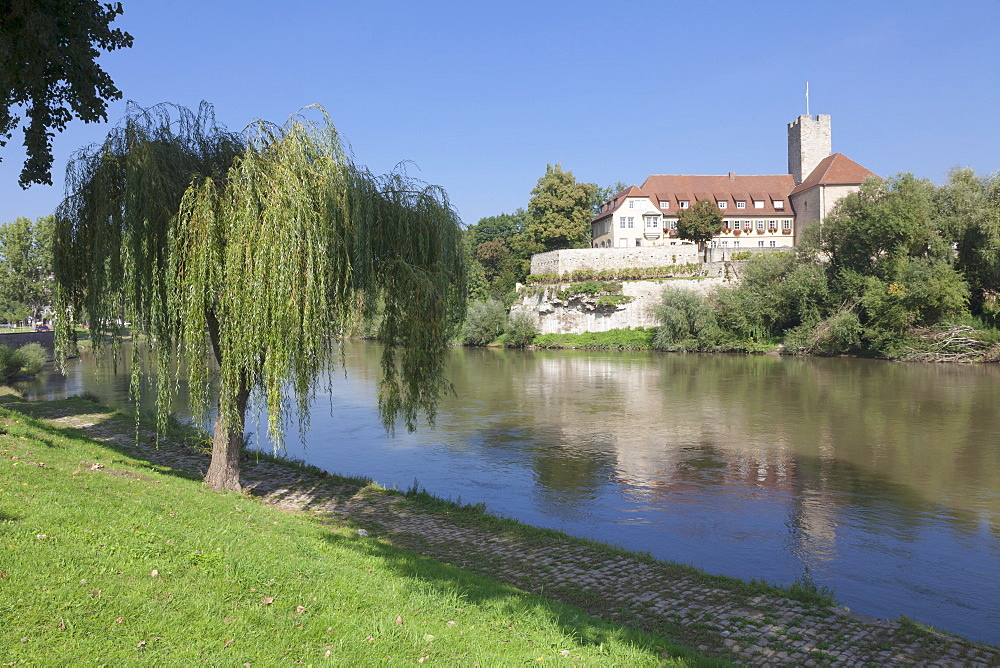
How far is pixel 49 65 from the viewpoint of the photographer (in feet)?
37.7

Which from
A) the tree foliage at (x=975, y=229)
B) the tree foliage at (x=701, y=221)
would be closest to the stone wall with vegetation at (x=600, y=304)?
the tree foliage at (x=701, y=221)

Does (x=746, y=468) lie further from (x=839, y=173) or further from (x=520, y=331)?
(x=839, y=173)

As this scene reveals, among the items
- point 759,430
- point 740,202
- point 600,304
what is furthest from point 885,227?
point 759,430

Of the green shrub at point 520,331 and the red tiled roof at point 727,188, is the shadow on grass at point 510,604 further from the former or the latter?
the red tiled roof at point 727,188

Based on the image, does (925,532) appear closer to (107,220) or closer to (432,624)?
(432,624)

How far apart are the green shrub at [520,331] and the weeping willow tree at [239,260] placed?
47466mm

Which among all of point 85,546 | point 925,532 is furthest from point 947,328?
point 85,546

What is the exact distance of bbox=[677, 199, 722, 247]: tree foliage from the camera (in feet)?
195

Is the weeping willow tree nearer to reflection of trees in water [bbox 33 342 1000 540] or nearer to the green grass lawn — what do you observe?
the green grass lawn

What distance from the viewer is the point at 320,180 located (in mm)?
10125

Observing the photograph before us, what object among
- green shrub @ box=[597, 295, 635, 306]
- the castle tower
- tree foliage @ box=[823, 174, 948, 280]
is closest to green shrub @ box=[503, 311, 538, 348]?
green shrub @ box=[597, 295, 635, 306]

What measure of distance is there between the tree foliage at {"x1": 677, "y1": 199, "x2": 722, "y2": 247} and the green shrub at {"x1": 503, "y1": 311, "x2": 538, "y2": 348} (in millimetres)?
15433

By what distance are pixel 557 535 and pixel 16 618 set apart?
7.15 m

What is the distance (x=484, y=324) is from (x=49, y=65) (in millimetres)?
48991
